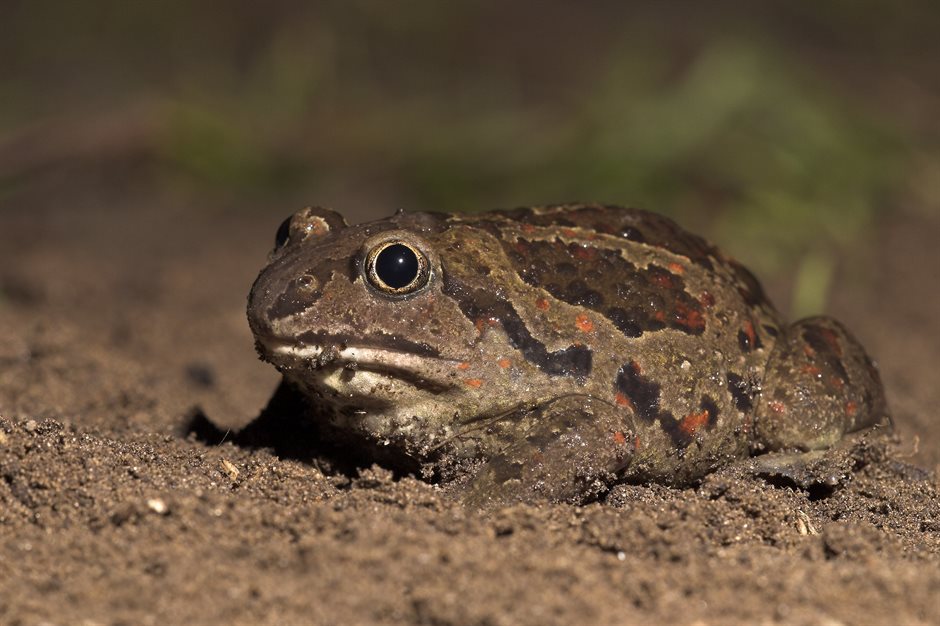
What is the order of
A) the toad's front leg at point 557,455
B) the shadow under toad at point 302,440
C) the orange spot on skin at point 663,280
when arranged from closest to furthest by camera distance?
the toad's front leg at point 557,455 → the shadow under toad at point 302,440 → the orange spot on skin at point 663,280

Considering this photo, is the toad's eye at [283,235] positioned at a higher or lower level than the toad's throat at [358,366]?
higher

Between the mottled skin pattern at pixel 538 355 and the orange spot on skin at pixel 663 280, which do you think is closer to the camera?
the mottled skin pattern at pixel 538 355

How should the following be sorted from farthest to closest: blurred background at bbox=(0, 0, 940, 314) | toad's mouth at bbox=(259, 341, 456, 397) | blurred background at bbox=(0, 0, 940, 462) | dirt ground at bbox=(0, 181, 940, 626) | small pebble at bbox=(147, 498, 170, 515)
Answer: blurred background at bbox=(0, 0, 940, 314) < blurred background at bbox=(0, 0, 940, 462) < toad's mouth at bbox=(259, 341, 456, 397) < small pebble at bbox=(147, 498, 170, 515) < dirt ground at bbox=(0, 181, 940, 626)

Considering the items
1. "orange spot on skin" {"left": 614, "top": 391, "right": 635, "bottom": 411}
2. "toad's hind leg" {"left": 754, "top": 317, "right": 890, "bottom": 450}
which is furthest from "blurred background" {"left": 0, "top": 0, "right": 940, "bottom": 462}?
"orange spot on skin" {"left": 614, "top": 391, "right": 635, "bottom": 411}

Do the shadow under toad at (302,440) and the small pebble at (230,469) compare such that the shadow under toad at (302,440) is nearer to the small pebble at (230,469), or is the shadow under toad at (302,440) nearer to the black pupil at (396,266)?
the small pebble at (230,469)

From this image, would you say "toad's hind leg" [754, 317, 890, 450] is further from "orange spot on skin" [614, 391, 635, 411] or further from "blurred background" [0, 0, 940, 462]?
"blurred background" [0, 0, 940, 462]

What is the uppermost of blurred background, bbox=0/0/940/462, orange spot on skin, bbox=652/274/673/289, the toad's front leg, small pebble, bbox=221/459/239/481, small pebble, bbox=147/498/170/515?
blurred background, bbox=0/0/940/462

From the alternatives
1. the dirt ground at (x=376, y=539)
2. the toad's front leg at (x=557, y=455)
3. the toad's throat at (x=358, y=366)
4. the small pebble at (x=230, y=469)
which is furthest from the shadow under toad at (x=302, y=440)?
the toad's front leg at (x=557, y=455)

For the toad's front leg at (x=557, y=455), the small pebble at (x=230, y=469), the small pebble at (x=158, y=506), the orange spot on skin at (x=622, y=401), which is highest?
the orange spot on skin at (x=622, y=401)
